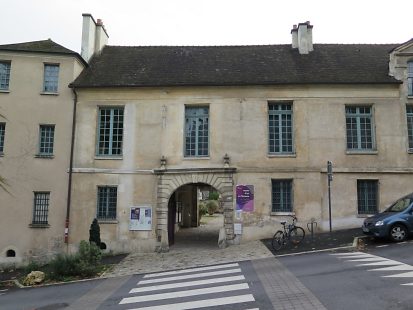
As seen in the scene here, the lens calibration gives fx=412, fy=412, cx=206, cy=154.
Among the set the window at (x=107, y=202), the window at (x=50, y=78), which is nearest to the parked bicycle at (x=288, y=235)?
the window at (x=107, y=202)

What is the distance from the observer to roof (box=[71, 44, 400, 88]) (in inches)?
763

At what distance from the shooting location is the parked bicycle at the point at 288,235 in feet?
52.3

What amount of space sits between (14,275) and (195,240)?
8.96m

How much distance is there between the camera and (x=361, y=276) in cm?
989

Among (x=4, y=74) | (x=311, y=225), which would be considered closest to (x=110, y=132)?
(x=4, y=74)

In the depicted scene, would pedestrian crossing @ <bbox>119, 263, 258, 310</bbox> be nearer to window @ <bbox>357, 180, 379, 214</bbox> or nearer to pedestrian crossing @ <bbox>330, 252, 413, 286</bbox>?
pedestrian crossing @ <bbox>330, 252, 413, 286</bbox>

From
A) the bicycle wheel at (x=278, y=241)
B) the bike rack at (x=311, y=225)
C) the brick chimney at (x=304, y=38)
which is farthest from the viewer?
the brick chimney at (x=304, y=38)

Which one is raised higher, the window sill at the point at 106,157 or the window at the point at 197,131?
the window at the point at 197,131

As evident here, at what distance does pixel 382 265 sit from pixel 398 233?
4358 mm

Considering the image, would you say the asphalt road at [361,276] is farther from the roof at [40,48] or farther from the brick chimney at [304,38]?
the roof at [40,48]

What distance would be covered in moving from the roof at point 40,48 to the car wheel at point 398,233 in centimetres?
1584

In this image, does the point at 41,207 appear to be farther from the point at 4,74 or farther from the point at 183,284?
the point at 183,284

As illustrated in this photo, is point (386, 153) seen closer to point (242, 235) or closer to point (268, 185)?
point (268, 185)

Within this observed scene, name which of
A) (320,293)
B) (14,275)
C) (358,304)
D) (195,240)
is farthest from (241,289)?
(195,240)
